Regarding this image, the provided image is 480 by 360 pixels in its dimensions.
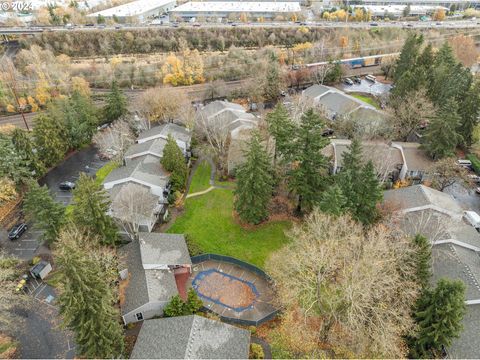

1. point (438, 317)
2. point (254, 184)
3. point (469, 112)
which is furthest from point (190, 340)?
point (469, 112)

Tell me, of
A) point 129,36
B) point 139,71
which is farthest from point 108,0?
point 139,71

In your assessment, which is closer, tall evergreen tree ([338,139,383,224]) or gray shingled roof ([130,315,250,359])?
gray shingled roof ([130,315,250,359])

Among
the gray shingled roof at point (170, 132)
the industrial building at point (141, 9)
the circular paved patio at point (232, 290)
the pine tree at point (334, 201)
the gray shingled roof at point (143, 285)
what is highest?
the industrial building at point (141, 9)

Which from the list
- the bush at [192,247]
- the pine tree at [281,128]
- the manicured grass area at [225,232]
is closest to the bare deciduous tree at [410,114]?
the pine tree at [281,128]

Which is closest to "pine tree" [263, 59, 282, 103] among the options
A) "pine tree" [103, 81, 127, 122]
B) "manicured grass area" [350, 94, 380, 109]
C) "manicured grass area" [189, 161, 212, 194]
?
"manicured grass area" [350, 94, 380, 109]

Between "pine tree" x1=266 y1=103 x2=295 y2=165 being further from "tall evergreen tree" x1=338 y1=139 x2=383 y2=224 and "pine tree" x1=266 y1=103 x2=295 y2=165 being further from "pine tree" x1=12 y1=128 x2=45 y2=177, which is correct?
"pine tree" x1=12 y1=128 x2=45 y2=177

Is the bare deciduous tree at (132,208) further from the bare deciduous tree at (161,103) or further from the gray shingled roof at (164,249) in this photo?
the bare deciduous tree at (161,103)

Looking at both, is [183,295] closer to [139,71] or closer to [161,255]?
[161,255]
